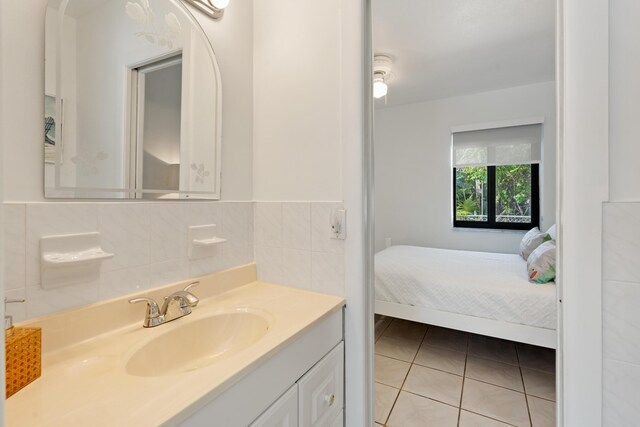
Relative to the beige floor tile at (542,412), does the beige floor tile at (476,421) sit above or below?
below

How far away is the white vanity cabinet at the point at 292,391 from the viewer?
2.27 ft

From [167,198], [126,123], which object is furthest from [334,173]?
[126,123]

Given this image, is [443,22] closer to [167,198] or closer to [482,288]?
[482,288]

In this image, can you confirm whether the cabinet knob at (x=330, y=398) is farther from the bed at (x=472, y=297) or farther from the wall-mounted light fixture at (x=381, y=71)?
the wall-mounted light fixture at (x=381, y=71)

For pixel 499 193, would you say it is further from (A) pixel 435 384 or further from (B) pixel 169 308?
(B) pixel 169 308

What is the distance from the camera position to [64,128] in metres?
0.86

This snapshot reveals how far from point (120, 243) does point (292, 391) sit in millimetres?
735

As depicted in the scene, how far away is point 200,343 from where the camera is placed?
1.05 metres

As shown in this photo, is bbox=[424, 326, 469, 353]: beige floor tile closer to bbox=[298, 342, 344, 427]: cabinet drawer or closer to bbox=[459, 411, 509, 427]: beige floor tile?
bbox=[459, 411, 509, 427]: beige floor tile

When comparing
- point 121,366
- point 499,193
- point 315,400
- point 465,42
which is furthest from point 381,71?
point 121,366

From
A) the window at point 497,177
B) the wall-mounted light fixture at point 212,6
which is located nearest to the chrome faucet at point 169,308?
the wall-mounted light fixture at point 212,6

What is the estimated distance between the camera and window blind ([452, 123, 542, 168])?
10.8 ft

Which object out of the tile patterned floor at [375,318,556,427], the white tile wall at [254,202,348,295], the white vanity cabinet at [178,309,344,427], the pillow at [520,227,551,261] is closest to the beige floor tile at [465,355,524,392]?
the tile patterned floor at [375,318,556,427]

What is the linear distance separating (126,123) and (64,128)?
0.18 metres
